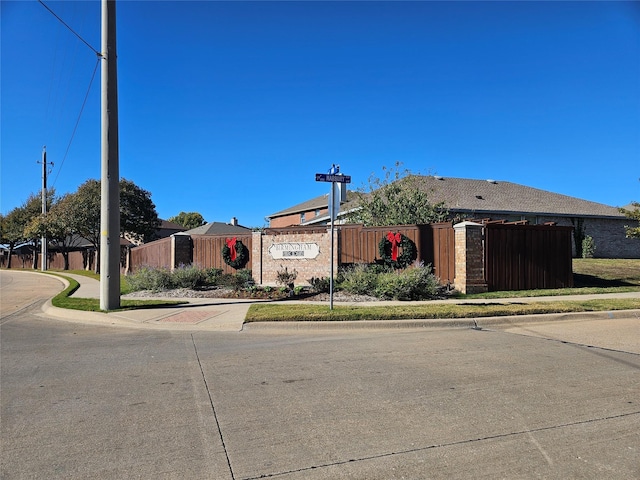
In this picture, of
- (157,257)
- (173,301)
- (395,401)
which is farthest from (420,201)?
(395,401)

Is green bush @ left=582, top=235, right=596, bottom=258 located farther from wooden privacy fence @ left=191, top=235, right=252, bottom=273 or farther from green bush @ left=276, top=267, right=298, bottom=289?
wooden privacy fence @ left=191, top=235, right=252, bottom=273

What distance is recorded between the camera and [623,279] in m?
19.6

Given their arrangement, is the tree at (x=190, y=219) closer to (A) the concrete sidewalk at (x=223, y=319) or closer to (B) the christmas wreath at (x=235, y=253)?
(B) the christmas wreath at (x=235, y=253)

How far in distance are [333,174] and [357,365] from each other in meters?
5.58

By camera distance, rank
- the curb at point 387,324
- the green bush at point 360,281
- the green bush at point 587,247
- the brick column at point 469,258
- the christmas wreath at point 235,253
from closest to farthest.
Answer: the curb at point 387,324, the green bush at point 360,281, the brick column at point 469,258, the christmas wreath at point 235,253, the green bush at point 587,247

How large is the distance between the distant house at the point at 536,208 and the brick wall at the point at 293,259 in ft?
32.9

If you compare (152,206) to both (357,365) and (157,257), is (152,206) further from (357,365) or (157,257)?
(357,365)

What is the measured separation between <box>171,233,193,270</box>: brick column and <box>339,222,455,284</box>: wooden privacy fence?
7935 millimetres

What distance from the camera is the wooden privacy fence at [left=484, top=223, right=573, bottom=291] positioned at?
1566 centimetres

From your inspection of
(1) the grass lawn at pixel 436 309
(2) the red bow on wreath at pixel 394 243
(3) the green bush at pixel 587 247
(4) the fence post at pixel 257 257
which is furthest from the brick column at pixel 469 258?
(3) the green bush at pixel 587 247

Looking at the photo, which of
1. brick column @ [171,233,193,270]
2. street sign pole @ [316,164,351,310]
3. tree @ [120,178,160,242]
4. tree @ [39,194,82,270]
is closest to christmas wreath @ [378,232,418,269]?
street sign pole @ [316,164,351,310]

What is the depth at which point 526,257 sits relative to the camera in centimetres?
1625

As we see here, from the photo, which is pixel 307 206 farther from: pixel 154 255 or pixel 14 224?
pixel 14 224

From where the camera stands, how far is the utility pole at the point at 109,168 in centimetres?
1209
